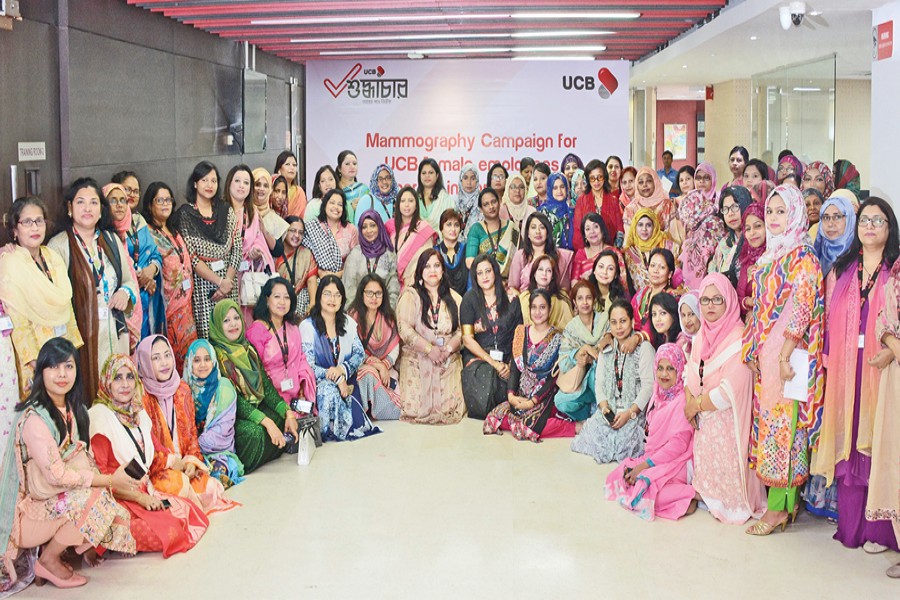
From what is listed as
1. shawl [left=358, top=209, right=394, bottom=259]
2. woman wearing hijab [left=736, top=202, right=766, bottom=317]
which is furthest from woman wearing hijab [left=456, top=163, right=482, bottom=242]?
woman wearing hijab [left=736, top=202, right=766, bottom=317]

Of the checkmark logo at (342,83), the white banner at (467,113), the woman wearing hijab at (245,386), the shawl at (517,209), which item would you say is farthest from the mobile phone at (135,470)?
the checkmark logo at (342,83)

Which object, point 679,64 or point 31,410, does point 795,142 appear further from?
point 31,410

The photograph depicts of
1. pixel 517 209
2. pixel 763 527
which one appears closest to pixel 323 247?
pixel 517 209

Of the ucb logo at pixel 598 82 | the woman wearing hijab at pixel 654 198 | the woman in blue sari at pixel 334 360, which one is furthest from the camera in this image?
the ucb logo at pixel 598 82

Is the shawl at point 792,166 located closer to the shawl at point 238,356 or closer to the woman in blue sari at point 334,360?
the woman in blue sari at point 334,360

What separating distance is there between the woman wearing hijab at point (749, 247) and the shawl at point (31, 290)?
12.3 feet

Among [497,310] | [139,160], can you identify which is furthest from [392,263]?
[139,160]

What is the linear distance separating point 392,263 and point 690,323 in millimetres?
2701

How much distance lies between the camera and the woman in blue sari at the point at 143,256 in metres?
5.94

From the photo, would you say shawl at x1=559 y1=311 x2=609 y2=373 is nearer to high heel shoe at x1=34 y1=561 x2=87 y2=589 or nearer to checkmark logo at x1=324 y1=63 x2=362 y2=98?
high heel shoe at x1=34 y1=561 x2=87 y2=589

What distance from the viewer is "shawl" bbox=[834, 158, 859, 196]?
782 cm

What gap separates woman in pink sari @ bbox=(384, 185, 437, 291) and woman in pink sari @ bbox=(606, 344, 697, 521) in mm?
2545

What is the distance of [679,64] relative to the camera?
448 inches

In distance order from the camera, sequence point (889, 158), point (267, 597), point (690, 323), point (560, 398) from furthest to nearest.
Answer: point (560, 398), point (889, 158), point (690, 323), point (267, 597)
